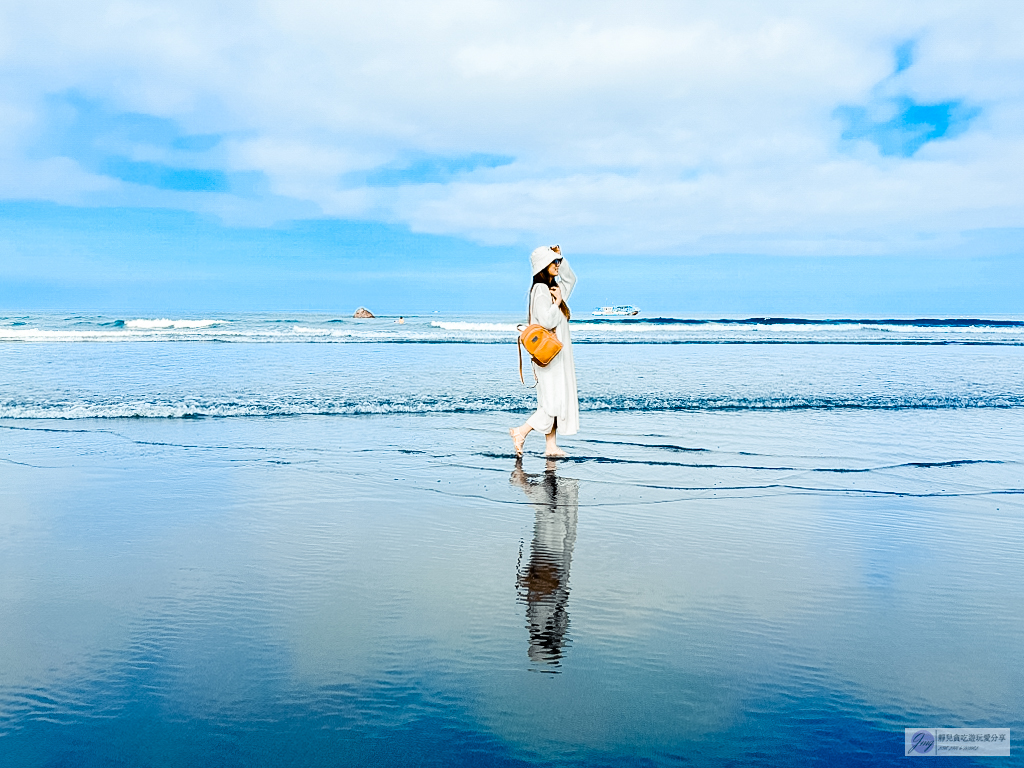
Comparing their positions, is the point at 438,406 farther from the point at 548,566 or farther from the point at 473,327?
the point at 473,327

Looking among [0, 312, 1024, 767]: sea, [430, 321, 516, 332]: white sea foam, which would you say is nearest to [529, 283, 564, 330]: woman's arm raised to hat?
[0, 312, 1024, 767]: sea

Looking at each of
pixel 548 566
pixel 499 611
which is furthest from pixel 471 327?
pixel 499 611

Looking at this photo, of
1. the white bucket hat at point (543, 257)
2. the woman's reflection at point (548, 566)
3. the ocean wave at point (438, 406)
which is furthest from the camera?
the ocean wave at point (438, 406)

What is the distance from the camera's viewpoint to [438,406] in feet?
40.9

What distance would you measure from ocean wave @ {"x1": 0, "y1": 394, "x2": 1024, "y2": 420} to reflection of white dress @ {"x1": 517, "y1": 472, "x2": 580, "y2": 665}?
208 inches

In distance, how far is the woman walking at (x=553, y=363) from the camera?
8.10 metres

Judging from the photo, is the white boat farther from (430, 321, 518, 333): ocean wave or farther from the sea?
the sea

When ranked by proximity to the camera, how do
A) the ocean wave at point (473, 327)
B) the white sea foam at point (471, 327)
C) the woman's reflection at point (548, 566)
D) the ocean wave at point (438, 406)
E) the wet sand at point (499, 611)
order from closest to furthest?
1. the wet sand at point (499, 611)
2. the woman's reflection at point (548, 566)
3. the ocean wave at point (438, 406)
4. the ocean wave at point (473, 327)
5. the white sea foam at point (471, 327)

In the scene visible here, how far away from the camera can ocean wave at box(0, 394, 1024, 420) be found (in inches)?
453

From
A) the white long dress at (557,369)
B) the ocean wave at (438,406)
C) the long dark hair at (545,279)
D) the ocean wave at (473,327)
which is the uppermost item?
the ocean wave at (473,327)

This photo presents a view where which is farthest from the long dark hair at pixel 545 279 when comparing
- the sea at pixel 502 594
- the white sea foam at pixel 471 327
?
the white sea foam at pixel 471 327

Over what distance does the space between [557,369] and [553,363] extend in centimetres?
7

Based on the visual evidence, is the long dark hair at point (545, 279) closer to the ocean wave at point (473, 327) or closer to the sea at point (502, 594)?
the sea at point (502, 594)

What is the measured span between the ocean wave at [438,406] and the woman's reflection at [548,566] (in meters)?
5.06
